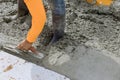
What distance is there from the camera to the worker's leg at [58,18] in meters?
3.12

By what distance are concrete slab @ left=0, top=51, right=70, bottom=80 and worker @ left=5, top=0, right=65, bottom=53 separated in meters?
0.15

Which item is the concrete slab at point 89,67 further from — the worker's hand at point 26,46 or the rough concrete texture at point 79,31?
the worker's hand at point 26,46

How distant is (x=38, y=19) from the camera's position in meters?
2.72

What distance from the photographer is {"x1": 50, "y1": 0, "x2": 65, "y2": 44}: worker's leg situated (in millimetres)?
3125

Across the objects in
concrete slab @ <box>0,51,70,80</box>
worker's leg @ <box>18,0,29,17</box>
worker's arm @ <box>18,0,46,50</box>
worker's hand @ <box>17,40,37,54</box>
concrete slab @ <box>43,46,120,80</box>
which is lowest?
concrete slab @ <box>43,46,120,80</box>

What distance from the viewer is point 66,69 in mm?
3072

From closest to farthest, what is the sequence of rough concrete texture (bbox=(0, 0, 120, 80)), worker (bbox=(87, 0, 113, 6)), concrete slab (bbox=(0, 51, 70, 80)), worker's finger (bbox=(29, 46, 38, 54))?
concrete slab (bbox=(0, 51, 70, 80))
worker's finger (bbox=(29, 46, 38, 54))
rough concrete texture (bbox=(0, 0, 120, 80))
worker (bbox=(87, 0, 113, 6))

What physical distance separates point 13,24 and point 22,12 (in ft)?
0.59

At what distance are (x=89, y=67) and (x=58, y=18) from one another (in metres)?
0.62

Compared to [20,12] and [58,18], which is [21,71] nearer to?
[58,18]

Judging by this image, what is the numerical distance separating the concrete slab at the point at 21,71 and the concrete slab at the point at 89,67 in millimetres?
132

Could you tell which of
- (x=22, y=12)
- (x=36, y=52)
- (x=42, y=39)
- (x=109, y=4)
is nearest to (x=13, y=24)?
(x=22, y=12)

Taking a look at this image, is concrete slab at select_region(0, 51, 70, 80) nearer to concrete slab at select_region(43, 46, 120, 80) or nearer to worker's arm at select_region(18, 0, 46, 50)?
concrete slab at select_region(43, 46, 120, 80)

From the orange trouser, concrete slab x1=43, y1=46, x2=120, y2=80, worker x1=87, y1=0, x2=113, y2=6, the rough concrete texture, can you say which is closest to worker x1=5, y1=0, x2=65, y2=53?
the orange trouser
